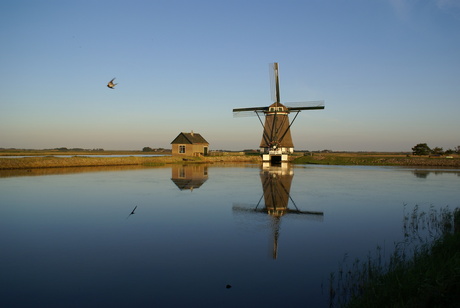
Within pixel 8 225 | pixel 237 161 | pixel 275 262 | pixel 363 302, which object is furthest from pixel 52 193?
pixel 237 161

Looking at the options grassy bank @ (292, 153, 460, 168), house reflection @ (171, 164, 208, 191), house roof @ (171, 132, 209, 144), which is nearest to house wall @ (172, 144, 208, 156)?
house roof @ (171, 132, 209, 144)

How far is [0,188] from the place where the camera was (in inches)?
699

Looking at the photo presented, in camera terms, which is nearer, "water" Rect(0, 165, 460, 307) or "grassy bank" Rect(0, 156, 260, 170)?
"water" Rect(0, 165, 460, 307)

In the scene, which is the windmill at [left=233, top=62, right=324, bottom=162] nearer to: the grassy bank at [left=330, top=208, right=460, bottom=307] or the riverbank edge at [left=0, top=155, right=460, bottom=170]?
the riverbank edge at [left=0, top=155, right=460, bottom=170]

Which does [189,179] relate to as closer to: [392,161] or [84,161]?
[84,161]

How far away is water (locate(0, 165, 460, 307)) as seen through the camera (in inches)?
213

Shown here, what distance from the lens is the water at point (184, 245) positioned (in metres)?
5.41

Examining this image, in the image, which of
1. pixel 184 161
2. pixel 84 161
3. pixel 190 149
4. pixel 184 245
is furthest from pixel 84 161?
pixel 184 245

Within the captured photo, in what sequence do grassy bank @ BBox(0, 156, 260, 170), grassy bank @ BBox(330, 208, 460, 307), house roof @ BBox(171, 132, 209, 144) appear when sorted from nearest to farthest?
grassy bank @ BBox(330, 208, 460, 307), grassy bank @ BBox(0, 156, 260, 170), house roof @ BBox(171, 132, 209, 144)

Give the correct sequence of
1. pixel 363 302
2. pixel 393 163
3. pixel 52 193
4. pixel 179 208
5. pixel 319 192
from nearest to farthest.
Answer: pixel 363 302 < pixel 179 208 < pixel 52 193 < pixel 319 192 < pixel 393 163

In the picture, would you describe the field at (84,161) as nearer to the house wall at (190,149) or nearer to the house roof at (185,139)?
the house wall at (190,149)

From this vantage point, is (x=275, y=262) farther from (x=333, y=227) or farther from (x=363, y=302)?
(x=333, y=227)

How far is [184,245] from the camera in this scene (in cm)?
802

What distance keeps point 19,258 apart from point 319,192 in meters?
14.3
